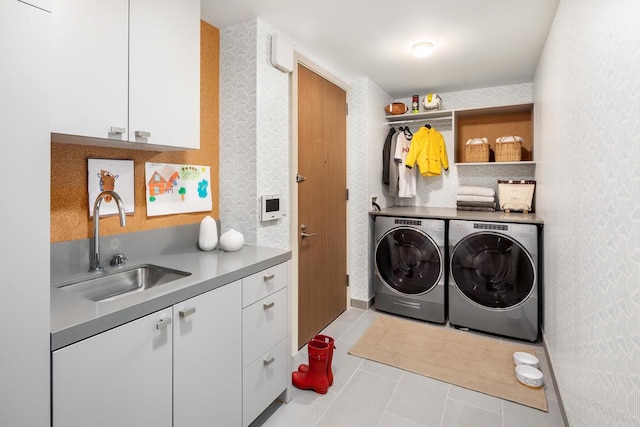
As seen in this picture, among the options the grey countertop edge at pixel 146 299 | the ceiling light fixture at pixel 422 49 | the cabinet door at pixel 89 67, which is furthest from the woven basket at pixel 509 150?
the cabinet door at pixel 89 67

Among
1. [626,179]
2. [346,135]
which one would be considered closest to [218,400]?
[626,179]

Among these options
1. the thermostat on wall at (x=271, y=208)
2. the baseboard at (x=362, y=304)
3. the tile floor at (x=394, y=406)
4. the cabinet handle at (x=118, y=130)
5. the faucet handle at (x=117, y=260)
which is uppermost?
the cabinet handle at (x=118, y=130)

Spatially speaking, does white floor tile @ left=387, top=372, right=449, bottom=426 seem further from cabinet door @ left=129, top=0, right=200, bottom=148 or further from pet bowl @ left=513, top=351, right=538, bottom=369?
cabinet door @ left=129, top=0, right=200, bottom=148

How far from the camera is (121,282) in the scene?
1603 millimetres

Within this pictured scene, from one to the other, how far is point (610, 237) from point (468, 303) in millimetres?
1983

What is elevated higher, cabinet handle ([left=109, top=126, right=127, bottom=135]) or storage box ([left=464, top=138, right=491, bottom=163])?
storage box ([left=464, top=138, right=491, bottom=163])

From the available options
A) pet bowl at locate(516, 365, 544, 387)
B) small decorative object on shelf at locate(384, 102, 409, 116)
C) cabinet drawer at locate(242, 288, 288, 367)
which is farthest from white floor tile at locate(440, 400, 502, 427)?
small decorative object on shelf at locate(384, 102, 409, 116)

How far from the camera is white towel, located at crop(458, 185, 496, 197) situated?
134 inches

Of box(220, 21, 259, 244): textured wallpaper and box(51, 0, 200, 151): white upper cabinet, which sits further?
box(220, 21, 259, 244): textured wallpaper

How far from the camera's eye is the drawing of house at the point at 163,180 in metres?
1.90

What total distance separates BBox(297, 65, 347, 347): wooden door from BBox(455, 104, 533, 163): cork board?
4.57 feet

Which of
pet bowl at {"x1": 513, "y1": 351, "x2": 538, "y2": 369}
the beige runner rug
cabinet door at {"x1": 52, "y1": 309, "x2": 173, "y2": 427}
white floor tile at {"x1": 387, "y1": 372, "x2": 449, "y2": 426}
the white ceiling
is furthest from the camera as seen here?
pet bowl at {"x1": 513, "y1": 351, "x2": 538, "y2": 369}

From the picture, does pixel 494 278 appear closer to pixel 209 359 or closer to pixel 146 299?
pixel 209 359

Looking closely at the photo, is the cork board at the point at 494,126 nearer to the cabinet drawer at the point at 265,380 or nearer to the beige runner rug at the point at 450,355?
the beige runner rug at the point at 450,355
